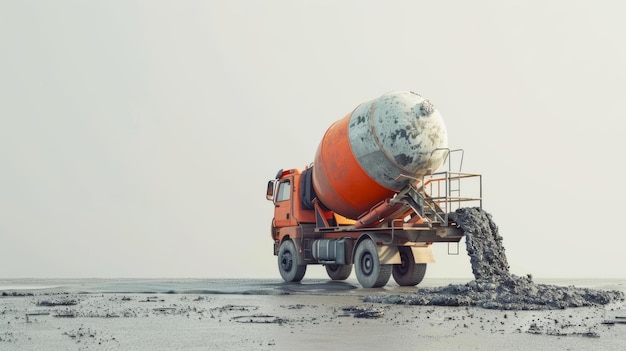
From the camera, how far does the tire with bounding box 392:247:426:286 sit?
17469 millimetres

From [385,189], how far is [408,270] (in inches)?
95.3

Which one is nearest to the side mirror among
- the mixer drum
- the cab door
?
the cab door

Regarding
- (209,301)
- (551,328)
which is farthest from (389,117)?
(551,328)

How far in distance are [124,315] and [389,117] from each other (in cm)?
804

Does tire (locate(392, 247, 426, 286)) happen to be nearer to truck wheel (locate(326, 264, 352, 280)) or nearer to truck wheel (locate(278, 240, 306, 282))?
truck wheel (locate(326, 264, 352, 280))

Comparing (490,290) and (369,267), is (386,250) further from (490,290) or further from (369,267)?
(490,290)

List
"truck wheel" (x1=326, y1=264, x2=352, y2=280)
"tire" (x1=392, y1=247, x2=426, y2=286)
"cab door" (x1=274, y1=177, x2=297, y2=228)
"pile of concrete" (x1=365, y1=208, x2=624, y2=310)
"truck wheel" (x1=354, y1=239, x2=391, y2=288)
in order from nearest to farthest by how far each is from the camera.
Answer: "pile of concrete" (x1=365, y1=208, x2=624, y2=310) → "truck wheel" (x1=354, y1=239, x2=391, y2=288) → "tire" (x1=392, y1=247, x2=426, y2=286) → "cab door" (x1=274, y1=177, x2=297, y2=228) → "truck wheel" (x1=326, y1=264, x2=352, y2=280)

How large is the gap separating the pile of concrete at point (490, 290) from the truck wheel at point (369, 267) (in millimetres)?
2122

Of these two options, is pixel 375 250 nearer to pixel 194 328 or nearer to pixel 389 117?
pixel 389 117

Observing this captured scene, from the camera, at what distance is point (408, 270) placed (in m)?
17.7

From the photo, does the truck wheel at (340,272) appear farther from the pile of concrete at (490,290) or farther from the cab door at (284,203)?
the pile of concrete at (490,290)

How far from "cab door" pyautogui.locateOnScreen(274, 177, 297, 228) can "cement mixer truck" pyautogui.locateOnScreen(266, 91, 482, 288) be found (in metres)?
1.32

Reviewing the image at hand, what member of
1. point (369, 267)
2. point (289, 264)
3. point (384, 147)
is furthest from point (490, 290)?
point (289, 264)

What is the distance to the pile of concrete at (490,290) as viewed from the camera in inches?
492
